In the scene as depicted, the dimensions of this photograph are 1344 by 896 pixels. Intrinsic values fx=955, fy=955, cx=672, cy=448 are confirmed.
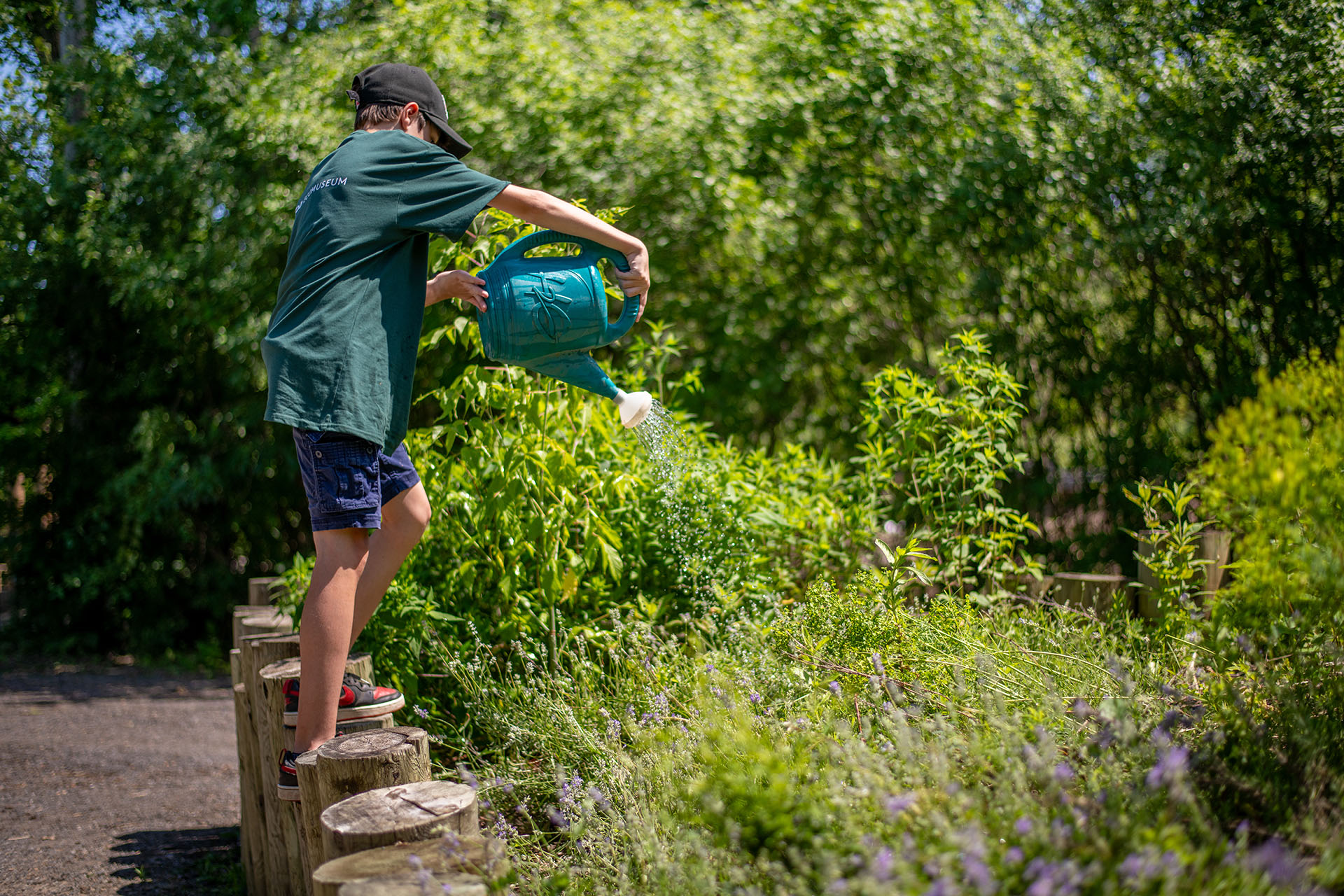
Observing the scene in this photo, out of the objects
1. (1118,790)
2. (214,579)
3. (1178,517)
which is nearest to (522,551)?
(1118,790)

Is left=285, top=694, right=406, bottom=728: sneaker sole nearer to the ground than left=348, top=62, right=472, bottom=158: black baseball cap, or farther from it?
nearer to the ground

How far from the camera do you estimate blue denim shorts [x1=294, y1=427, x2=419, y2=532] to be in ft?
6.25

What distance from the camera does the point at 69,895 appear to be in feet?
7.64

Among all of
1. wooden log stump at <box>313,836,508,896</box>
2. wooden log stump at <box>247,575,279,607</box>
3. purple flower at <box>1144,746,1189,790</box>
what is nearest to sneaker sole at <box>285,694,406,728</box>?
wooden log stump at <box>313,836,508,896</box>

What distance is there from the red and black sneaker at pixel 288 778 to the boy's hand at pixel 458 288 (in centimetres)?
99

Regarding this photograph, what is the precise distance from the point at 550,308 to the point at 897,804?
4.26 ft

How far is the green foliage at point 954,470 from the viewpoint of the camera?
2871mm

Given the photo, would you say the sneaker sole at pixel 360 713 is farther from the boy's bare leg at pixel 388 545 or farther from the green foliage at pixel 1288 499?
the green foliage at pixel 1288 499

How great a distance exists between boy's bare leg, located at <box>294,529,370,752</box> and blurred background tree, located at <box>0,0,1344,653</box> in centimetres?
129

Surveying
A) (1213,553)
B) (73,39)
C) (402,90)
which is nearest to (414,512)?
(402,90)

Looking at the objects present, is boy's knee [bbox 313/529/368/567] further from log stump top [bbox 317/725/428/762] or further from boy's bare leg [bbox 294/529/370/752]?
log stump top [bbox 317/725/428/762]

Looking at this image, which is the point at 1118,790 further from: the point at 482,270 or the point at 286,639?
the point at 286,639

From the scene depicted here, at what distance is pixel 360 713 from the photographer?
2.07m

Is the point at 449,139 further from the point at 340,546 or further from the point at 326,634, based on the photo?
the point at 326,634
